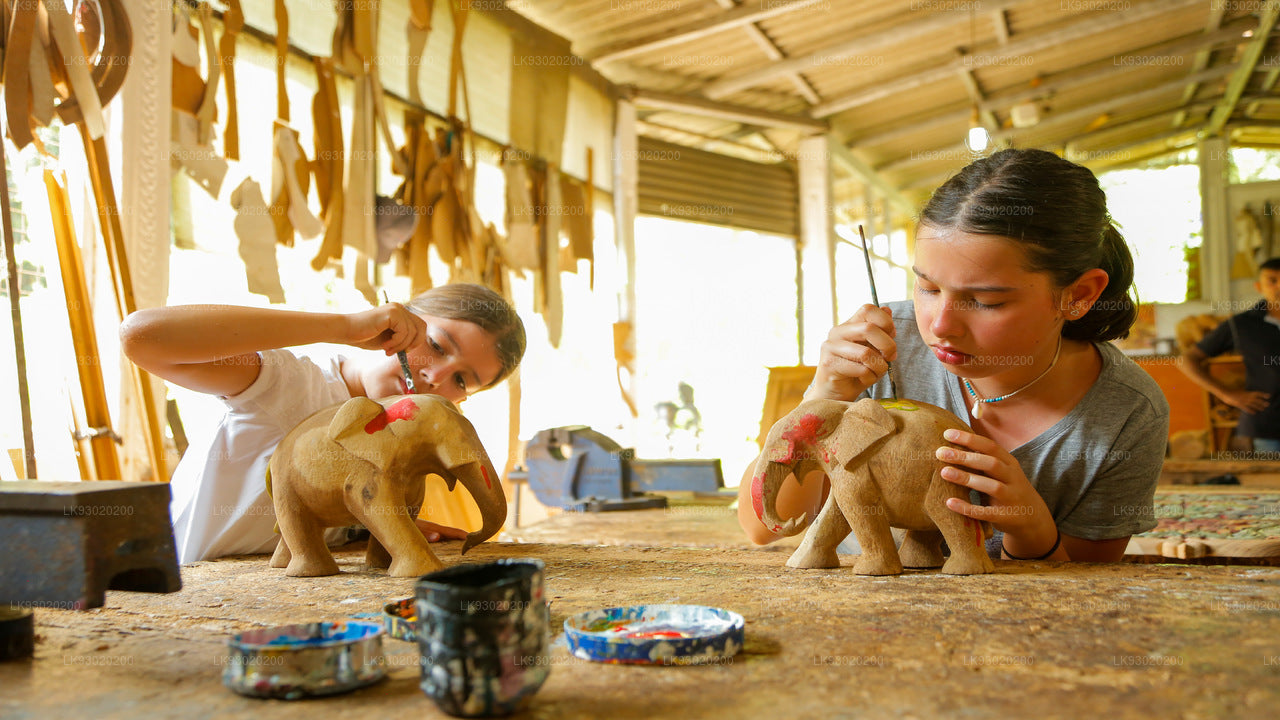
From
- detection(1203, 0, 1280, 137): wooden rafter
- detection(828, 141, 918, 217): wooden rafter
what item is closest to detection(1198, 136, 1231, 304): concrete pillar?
detection(1203, 0, 1280, 137): wooden rafter

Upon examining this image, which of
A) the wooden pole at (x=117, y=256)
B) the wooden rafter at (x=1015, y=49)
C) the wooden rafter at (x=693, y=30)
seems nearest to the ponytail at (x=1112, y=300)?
the wooden pole at (x=117, y=256)

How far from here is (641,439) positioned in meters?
5.86

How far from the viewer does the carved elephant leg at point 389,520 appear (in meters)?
1.35

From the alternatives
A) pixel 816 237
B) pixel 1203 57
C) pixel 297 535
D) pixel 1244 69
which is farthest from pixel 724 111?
pixel 1244 69

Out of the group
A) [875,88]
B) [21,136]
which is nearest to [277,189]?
[21,136]

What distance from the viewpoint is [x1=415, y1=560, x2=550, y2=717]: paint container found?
70 centimetres

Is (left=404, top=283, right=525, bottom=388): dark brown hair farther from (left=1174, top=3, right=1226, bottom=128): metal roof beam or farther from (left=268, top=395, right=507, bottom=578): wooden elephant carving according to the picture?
(left=1174, top=3, right=1226, bottom=128): metal roof beam

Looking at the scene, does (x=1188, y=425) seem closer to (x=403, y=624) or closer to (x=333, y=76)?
(x=333, y=76)

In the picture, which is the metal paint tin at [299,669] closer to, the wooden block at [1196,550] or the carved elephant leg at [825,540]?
the carved elephant leg at [825,540]

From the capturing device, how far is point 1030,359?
1531 millimetres

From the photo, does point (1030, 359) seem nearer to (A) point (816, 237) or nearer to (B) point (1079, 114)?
(A) point (816, 237)

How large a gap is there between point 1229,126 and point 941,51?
20.6 feet

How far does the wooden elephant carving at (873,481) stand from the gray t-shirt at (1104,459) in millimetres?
252

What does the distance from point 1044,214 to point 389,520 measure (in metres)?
1.13
